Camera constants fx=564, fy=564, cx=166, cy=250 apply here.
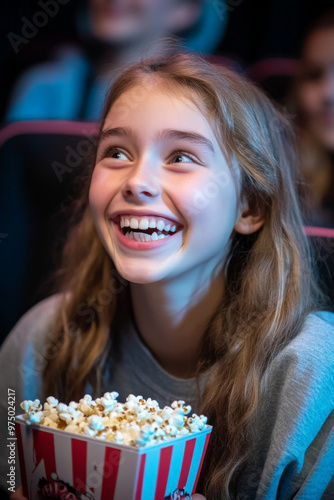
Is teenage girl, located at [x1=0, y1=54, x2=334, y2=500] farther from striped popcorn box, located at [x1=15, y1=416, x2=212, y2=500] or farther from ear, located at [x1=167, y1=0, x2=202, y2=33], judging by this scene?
ear, located at [x1=167, y1=0, x2=202, y2=33]

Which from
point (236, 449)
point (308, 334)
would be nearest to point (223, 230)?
point (308, 334)

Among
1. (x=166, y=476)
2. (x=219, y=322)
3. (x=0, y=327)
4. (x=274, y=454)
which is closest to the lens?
(x=166, y=476)

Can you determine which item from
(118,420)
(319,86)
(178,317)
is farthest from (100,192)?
(319,86)

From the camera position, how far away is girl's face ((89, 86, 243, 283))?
3.45 feet

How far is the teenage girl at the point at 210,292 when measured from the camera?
1008 millimetres

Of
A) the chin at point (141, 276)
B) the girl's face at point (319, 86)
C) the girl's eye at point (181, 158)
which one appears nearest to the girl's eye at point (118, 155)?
the girl's eye at point (181, 158)

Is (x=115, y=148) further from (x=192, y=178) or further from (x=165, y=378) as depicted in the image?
(x=165, y=378)

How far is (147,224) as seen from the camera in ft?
3.47

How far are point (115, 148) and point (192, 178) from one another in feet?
0.58

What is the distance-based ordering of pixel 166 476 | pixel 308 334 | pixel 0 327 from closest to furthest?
pixel 166 476, pixel 308 334, pixel 0 327

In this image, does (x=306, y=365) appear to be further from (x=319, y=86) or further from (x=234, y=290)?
(x=319, y=86)

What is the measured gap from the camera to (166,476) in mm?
800

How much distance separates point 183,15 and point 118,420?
111 cm

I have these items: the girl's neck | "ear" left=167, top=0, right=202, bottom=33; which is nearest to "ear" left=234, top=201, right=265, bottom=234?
the girl's neck
